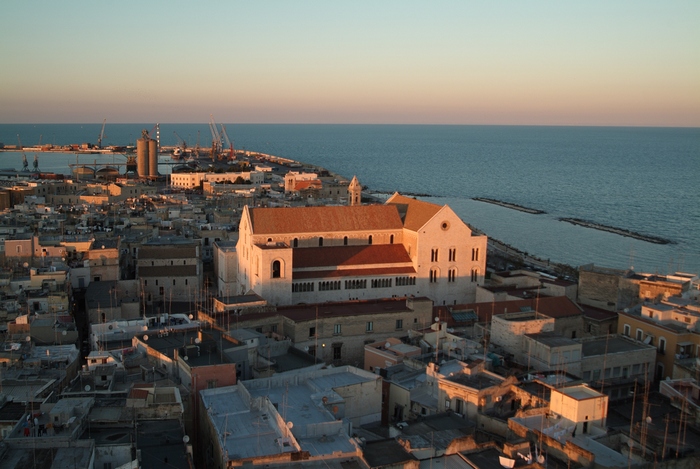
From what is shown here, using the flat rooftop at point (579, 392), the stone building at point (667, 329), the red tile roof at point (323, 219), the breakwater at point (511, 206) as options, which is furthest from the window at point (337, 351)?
the breakwater at point (511, 206)

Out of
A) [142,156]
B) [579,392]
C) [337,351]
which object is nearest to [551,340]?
[579,392]

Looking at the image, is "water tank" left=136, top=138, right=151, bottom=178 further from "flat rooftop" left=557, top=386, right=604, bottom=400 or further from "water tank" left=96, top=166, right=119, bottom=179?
"flat rooftop" left=557, top=386, right=604, bottom=400

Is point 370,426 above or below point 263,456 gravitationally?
below

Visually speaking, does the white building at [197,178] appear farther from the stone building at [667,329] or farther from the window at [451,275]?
the stone building at [667,329]

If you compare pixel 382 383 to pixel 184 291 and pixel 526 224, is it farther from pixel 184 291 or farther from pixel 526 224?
pixel 526 224

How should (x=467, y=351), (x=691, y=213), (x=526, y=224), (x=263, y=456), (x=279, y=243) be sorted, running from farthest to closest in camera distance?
1. (x=691, y=213)
2. (x=526, y=224)
3. (x=279, y=243)
4. (x=467, y=351)
5. (x=263, y=456)

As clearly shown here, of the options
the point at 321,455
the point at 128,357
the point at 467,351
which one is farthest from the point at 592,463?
the point at 128,357

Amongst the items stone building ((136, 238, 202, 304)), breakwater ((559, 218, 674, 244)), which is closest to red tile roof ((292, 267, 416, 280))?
stone building ((136, 238, 202, 304))
